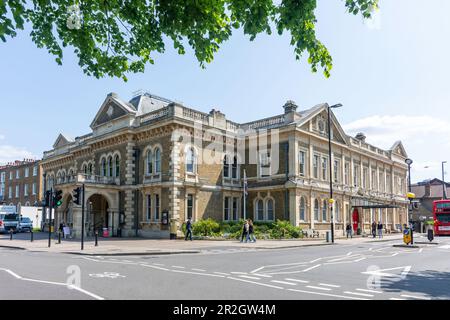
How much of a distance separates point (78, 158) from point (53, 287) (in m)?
36.2

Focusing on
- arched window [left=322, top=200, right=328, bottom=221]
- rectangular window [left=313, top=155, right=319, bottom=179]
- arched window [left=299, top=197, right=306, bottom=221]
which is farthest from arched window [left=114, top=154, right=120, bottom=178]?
arched window [left=322, top=200, right=328, bottom=221]

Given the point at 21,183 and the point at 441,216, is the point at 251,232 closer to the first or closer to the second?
the point at 441,216

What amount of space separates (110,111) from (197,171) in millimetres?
10836

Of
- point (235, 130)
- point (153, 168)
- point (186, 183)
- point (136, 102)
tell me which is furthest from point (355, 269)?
point (136, 102)

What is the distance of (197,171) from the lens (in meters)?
31.9

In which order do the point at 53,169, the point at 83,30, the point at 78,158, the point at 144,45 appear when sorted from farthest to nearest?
the point at 53,169
the point at 78,158
the point at 144,45
the point at 83,30

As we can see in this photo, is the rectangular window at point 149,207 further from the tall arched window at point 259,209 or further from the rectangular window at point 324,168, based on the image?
the rectangular window at point 324,168

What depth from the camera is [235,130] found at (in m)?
36.1

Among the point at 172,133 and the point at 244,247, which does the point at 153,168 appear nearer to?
the point at 172,133

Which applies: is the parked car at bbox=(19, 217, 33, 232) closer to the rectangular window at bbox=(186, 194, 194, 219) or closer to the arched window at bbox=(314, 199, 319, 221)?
the rectangular window at bbox=(186, 194, 194, 219)

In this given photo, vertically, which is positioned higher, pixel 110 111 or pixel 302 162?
pixel 110 111

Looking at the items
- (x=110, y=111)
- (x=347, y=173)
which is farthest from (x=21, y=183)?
(x=347, y=173)

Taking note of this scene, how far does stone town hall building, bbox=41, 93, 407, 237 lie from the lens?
101 feet

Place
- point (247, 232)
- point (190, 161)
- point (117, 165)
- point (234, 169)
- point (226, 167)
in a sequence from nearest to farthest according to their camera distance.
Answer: point (247, 232)
point (190, 161)
point (226, 167)
point (117, 165)
point (234, 169)
